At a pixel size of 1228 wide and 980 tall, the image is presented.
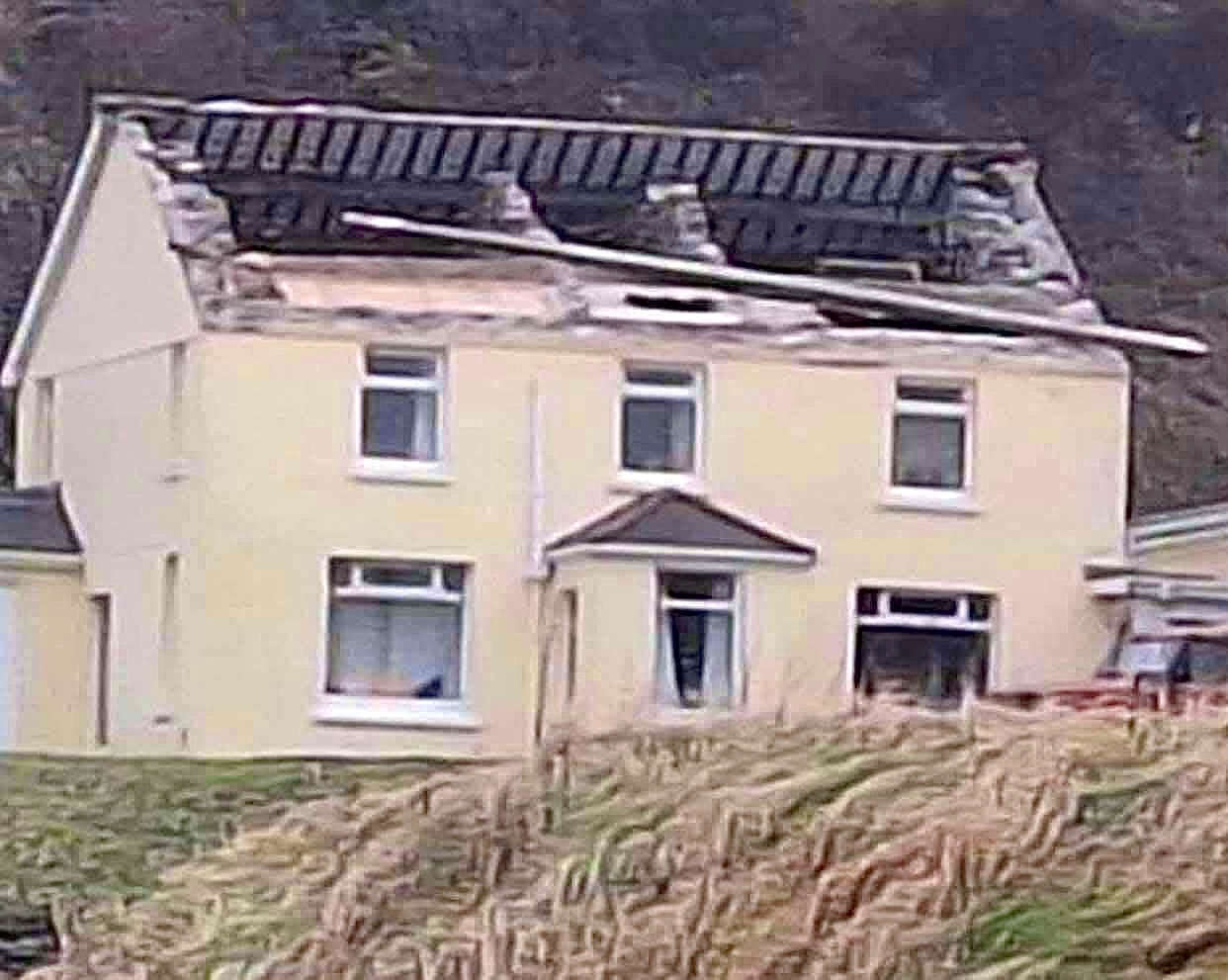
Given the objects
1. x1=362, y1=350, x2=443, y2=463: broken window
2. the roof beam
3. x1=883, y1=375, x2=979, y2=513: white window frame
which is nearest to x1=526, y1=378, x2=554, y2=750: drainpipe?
x1=362, y1=350, x2=443, y2=463: broken window

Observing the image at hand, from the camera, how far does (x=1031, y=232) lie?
52719 millimetres

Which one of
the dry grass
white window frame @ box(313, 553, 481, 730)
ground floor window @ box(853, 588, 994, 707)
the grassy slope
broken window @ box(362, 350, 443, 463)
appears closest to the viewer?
the dry grass

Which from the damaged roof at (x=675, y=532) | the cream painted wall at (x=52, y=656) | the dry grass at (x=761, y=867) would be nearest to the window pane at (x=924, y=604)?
the damaged roof at (x=675, y=532)

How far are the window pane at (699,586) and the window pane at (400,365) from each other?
10.4ft

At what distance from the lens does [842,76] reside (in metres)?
68.1

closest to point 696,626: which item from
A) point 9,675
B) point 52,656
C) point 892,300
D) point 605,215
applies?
point 892,300

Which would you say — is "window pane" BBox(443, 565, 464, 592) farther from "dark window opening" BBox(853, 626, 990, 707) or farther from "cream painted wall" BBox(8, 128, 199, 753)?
"dark window opening" BBox(853, 626, 990, 707)

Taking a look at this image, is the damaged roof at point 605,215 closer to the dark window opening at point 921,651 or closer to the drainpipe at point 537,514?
the drainpipe at point 537,514

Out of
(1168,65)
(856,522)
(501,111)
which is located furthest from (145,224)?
(1168,65)

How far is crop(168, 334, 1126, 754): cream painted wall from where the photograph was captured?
48469 mm

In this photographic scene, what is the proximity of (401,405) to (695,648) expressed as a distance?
3.72 metres

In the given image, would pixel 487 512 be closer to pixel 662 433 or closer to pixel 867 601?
pixel 662 433

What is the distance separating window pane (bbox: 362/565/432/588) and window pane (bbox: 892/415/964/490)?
480 centimetres

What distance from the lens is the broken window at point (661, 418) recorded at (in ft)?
161
